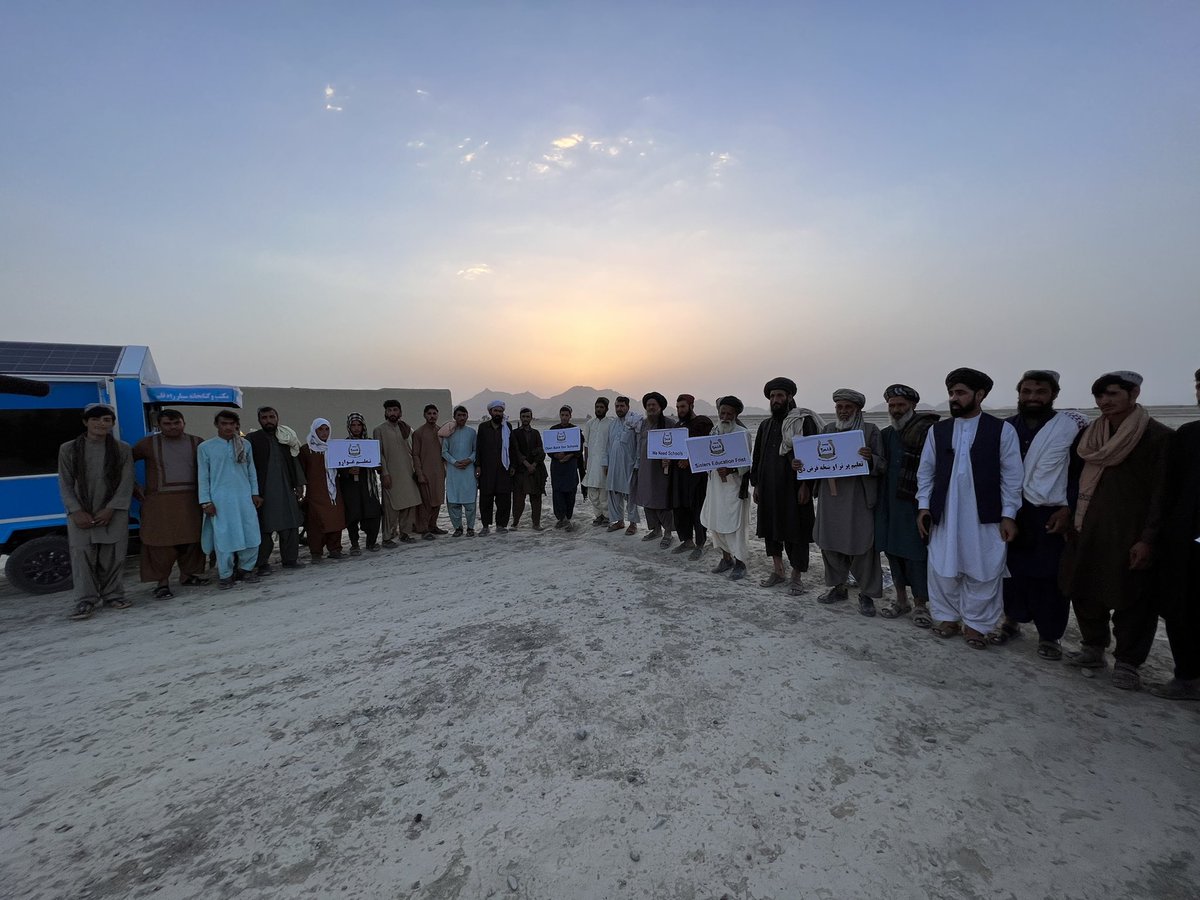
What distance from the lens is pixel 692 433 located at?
6.24 meters

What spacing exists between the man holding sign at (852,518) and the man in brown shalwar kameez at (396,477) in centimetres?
536

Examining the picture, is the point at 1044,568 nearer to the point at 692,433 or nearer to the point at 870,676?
the point at 870,676

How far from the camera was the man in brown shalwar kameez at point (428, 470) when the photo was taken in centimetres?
766

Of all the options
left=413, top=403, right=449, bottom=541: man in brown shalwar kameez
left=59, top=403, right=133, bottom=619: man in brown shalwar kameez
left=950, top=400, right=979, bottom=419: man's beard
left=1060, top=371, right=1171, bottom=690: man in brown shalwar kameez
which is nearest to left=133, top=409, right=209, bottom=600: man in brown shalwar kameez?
left=59, top=403, right=133, bottom=619: man in brown shalwar kameez

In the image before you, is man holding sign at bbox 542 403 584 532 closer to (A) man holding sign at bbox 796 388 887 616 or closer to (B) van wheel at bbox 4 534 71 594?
(A) man holding sign at bbox 796 388 887 616

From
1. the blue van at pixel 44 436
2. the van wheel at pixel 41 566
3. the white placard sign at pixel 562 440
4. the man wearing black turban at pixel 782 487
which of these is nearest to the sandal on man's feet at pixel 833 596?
the man wearing black turban at pixel 782 487

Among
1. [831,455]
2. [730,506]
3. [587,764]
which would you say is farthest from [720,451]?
[587,764]

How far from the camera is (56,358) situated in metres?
5.94

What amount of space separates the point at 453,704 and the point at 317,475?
4.64m

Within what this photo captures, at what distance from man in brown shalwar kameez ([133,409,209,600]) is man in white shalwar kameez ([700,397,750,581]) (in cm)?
542

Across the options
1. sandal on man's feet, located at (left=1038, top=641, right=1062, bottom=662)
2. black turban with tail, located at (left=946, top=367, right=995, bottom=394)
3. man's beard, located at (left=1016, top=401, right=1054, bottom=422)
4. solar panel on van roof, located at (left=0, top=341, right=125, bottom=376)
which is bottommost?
sandal on man's feet, located at (left=1038, top=641, right=1062, bottom=662)

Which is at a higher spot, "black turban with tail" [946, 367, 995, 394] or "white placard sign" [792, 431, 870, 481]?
"black turban with tail" [946, 367, 995, 394]

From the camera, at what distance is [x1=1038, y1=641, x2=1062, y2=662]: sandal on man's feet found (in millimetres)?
3465

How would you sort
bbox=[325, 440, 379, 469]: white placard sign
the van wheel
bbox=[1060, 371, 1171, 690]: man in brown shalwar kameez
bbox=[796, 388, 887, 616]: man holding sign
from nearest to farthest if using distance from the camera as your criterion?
bbox=[1060, 371, 1171, 690]: man in brown shalwar kameez
bbox=[796, 388, 887, 616]: man holding sign
the van wheel
bbox=[325, 440, 379, 469]: white placard sign
